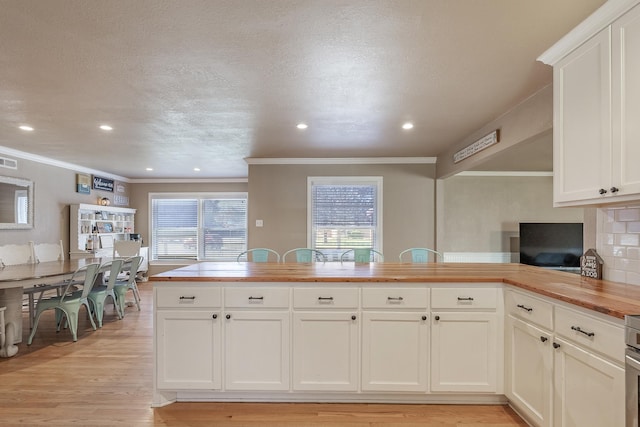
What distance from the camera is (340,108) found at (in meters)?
3.19

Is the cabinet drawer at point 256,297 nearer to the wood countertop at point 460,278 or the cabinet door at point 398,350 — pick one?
the wood countertop at point 460,278

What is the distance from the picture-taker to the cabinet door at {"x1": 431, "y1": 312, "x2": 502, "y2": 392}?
2.29 m

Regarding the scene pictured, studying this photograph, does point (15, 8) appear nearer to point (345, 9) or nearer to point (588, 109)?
point (345, 9)

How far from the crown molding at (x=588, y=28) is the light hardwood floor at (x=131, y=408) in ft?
7.53

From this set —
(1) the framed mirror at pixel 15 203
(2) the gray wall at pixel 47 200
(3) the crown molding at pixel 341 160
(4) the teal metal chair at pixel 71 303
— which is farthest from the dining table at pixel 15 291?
(3) the crown molding at pixel 341 160

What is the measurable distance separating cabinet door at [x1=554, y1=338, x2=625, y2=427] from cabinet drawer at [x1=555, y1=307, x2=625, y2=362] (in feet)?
0.14

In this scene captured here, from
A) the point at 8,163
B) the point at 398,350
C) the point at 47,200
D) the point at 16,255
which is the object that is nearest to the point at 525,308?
the point at 398,350

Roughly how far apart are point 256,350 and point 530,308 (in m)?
1.74

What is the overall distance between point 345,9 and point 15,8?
1.66m

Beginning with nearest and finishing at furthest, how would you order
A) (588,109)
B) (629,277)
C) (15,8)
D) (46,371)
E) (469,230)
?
1. (15,8)
2. (588,109)
3. (629,277)
4. (46,371)
5. (469,230)

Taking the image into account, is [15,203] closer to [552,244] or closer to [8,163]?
[8,163]

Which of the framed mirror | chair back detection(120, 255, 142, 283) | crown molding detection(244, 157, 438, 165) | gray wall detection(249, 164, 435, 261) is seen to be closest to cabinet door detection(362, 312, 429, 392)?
gray wall detection(249, 164, 435, 261)

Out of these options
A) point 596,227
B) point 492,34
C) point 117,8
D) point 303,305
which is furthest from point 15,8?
point 596,227

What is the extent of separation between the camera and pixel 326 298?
7.58 feet
